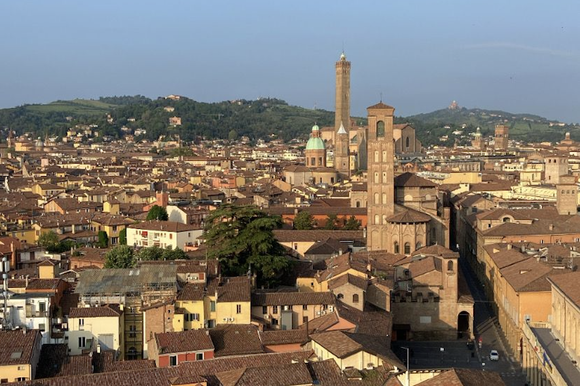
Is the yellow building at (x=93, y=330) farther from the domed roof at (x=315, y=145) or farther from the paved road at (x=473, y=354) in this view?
the domed roof at (x=315, y=145)

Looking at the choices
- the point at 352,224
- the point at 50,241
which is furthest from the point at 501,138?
the point at 50,241

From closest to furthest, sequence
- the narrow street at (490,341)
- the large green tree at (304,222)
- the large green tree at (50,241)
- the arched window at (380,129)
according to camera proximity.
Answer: the narrow street at (490,341)
the arched window at (380,129)
the large green tree at (50,241)
the large green tree at (304,222)

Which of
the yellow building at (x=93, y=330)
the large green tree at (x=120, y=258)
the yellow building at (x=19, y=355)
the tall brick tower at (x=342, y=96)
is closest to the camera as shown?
the yellow building at (x=19, y=355)

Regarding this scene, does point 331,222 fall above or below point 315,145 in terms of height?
below

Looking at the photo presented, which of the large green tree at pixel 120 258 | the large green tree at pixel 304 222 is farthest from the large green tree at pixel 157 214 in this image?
the large green tree at pixel 120 258

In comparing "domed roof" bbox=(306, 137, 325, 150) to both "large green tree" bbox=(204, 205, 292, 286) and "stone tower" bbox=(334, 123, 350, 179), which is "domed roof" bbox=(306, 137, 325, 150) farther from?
"large green tree" bbox=(204, 205, 292, 286)

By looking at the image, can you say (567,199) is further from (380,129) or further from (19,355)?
(19,355)

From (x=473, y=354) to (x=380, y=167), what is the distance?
18200 mm

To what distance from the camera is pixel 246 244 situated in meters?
42.5

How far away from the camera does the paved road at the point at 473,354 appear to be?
3381 cm

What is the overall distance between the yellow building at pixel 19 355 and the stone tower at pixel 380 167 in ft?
91.8

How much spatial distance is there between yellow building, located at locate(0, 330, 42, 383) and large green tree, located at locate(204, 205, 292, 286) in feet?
48.8

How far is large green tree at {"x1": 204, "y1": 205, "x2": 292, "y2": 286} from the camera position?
41.1 meters

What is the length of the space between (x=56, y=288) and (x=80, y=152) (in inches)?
5679
